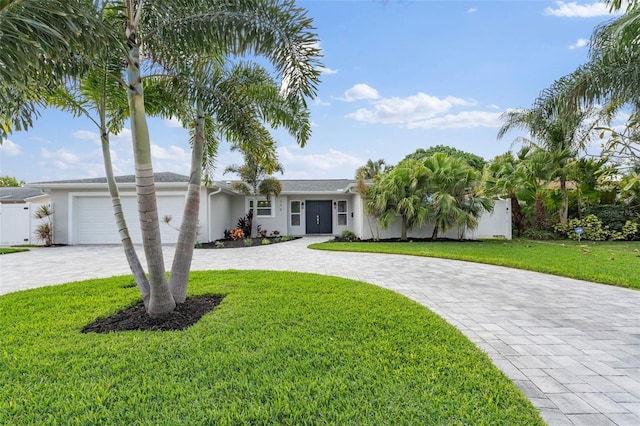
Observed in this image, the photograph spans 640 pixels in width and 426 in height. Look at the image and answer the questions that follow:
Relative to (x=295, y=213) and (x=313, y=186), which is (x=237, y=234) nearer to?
(x=295, y=213)

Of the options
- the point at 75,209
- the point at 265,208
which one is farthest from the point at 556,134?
the point at 75,209

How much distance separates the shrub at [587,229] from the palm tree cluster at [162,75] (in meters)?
14.2

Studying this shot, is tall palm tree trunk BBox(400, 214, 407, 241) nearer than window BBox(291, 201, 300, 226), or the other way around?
tall palm tree trunk BBox(400, 214, 407, 241)

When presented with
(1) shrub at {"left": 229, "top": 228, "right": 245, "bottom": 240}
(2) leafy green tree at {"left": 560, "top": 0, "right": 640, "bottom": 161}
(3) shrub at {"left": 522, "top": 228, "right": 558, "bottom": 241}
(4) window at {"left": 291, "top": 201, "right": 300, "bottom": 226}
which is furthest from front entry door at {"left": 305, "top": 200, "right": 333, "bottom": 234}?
(2) leafy green tree at {"left": 560, "top": 0, "right": 640, "bottom": 161}

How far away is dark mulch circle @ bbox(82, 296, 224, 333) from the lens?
368 centimetres

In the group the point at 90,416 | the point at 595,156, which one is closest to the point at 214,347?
the point at 90,416

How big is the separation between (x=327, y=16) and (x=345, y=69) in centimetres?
331

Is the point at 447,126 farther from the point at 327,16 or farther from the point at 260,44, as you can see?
the point at 260,44

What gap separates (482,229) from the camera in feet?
47.0

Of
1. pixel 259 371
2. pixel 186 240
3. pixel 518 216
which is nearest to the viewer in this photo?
pixel 259 371

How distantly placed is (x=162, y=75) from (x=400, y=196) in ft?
33.2

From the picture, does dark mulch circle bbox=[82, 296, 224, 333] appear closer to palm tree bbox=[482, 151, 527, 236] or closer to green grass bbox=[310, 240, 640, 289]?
green grass bbox=[310, 240, 640, 289]

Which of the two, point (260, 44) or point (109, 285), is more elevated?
point (260, 44)

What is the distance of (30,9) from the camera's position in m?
2.33
